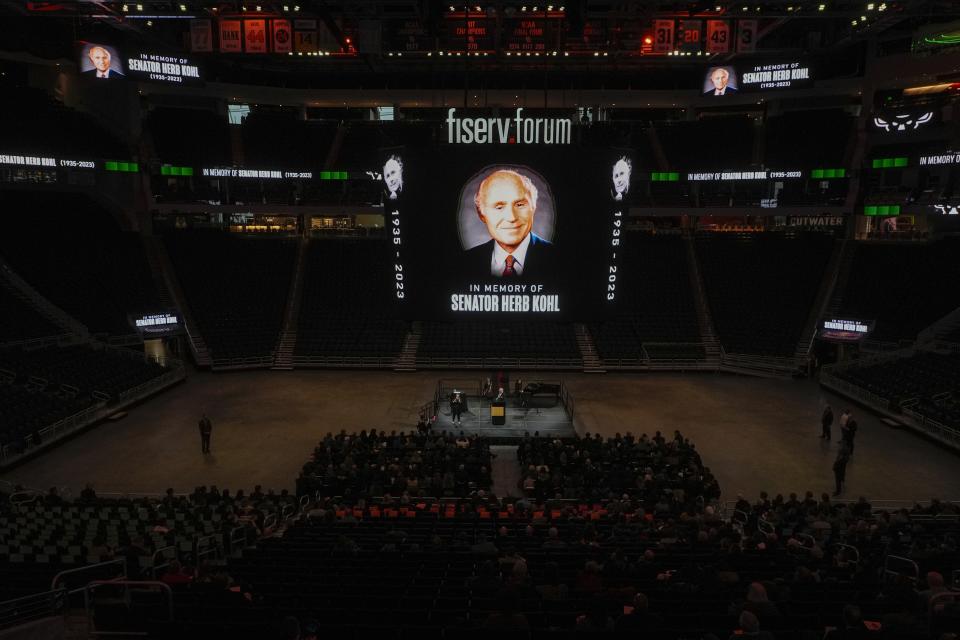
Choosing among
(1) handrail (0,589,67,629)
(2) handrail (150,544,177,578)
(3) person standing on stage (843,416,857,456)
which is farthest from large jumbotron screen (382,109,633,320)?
(1) handrail (0,589,67,629)

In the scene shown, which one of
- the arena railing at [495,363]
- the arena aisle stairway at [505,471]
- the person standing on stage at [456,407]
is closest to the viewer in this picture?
the arena aisle stairway at [505,471]

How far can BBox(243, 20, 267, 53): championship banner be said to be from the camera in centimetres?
2361

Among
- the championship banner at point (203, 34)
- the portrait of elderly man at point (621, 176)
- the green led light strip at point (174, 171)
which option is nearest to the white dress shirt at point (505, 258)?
the portrait of elderly man at point (621, 176)

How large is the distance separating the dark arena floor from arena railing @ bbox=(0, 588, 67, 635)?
947cm

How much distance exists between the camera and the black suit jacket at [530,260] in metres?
18.7

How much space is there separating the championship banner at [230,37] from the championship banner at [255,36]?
0.28 m

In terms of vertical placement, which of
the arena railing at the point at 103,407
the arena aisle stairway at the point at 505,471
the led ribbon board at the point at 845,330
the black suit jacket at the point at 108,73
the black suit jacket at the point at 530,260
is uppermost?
the black suit jacket at the point at 108,73

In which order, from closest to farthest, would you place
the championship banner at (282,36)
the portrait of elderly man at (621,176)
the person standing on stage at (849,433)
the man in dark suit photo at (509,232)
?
the man in dark suit photo at (509,232)
the portrait of elderly man at (621,176)
the person standing on stage at (849,433)
the championship banner at (282,36)

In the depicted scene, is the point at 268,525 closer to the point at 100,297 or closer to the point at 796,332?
the point at 100,297

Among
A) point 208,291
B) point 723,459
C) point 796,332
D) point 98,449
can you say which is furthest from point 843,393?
point 208,291

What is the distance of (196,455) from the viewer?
20547mm

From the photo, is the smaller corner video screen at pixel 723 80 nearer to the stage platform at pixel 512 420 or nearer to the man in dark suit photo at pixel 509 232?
the stage platform at pixel 512 420

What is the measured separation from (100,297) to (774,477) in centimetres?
3094

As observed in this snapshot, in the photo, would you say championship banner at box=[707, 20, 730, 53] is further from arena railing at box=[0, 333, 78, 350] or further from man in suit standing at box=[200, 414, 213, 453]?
arena railing at box=[0, 333, 78, 350]
